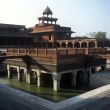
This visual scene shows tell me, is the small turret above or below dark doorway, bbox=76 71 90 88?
above

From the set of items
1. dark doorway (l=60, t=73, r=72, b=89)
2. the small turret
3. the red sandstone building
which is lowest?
dark doorway (l=60, t=73, r=72, b=89)

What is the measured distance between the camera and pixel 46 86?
28.6 m

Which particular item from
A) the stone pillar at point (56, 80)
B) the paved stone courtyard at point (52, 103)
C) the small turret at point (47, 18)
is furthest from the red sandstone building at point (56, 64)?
the small turret at point (47, 18)

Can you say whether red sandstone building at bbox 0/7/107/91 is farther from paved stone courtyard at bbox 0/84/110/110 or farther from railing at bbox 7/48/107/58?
paved stone courtyard at bbox 0/84/110/110

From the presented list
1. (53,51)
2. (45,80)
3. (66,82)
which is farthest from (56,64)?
(66,82)

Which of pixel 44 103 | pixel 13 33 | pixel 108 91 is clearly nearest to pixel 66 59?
pixel 108 91

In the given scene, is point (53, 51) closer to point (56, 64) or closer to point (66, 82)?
point (56, 64)

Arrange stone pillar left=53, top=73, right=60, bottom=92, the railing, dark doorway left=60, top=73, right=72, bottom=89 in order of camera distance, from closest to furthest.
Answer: stone pillar left=53, top=73, right=60, bottom=92 < the railing < dark doorway left=60, top=73, right=72, bottom=89

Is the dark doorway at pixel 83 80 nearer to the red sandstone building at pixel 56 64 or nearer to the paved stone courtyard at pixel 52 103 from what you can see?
the red sandstone building at pixel 56 64

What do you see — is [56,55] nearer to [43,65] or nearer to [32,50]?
[43,65]

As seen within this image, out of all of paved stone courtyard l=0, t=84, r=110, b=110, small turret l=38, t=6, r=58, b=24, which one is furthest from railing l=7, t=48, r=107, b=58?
small turret l=38, t=6, r=58, b=24

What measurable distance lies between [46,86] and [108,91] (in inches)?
368

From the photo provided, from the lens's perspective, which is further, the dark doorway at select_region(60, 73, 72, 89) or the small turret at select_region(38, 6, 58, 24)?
the small turret at select_region(38, 6, 58, 24)

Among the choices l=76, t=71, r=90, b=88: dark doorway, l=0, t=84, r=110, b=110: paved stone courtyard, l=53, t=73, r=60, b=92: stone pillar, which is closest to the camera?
l=0, t=84, r=110, b=110: paved stone courtyard
